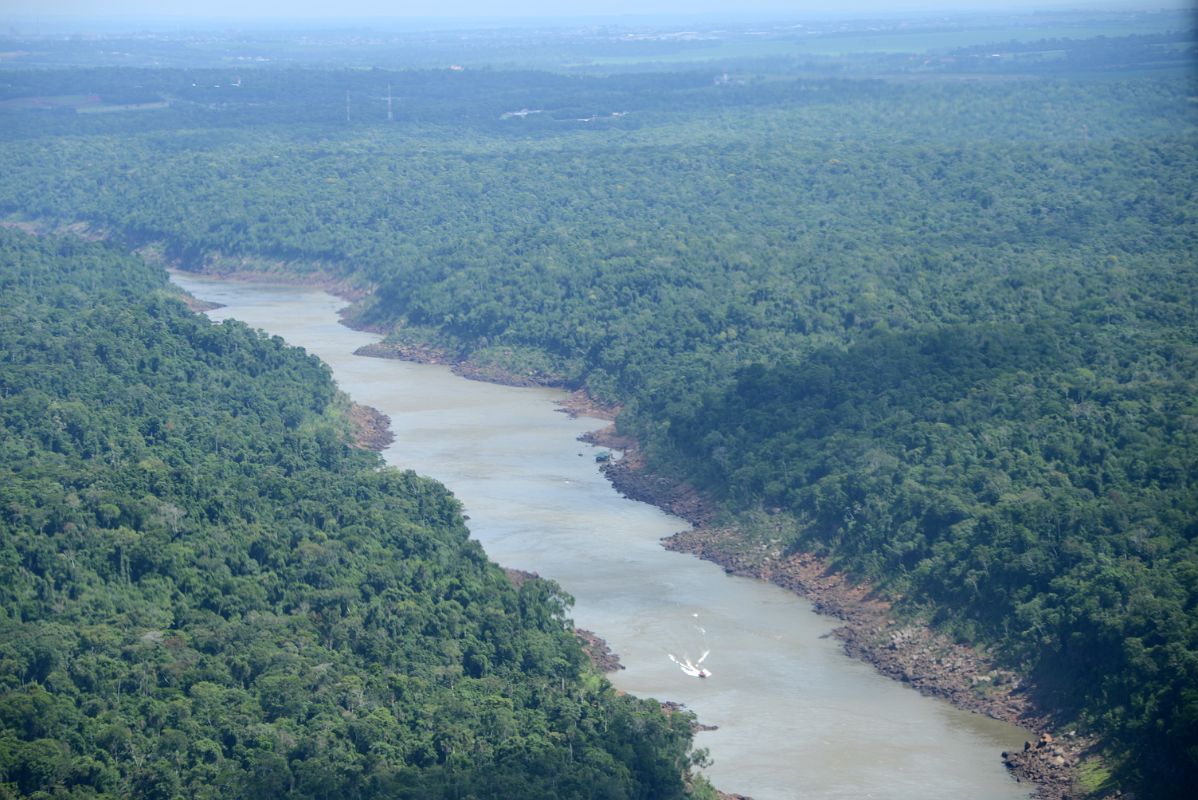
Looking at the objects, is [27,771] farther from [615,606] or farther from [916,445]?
[916,445]

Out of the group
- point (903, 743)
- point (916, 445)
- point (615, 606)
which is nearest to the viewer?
point (903, 743)

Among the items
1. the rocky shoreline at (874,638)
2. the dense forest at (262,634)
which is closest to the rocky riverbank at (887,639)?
the rocky shoreline at (874,638)

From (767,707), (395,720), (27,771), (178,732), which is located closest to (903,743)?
(767,707)

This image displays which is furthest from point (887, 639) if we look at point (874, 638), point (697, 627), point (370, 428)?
point (370, 428)

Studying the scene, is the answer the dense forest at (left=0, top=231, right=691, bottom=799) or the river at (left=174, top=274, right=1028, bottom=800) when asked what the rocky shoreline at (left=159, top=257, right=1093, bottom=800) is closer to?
the river at (left=174, top=274, right=1028, bottom=800)

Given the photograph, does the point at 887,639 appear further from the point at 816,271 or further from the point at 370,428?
the point at 816,271

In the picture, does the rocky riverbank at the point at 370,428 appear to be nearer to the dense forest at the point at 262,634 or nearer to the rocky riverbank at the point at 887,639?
the dense forest at the point at 262,634
